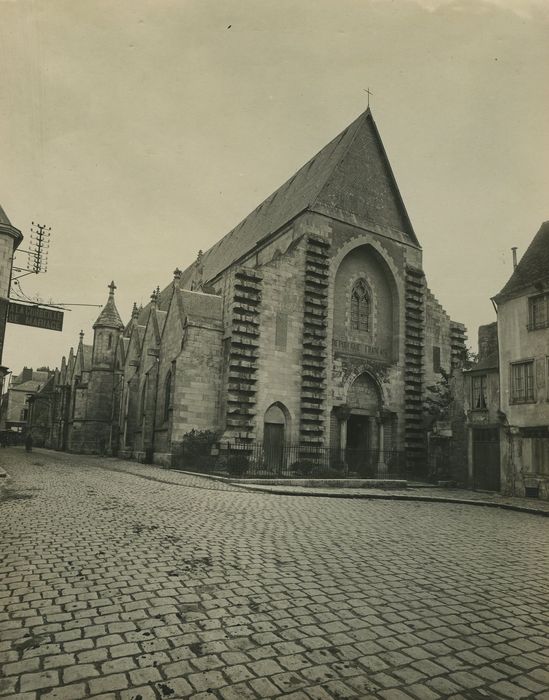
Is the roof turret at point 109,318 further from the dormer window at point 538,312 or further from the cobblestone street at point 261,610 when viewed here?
the cobblestone street at point 261,610

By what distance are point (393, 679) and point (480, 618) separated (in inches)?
65.6

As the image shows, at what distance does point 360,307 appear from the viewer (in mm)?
25750

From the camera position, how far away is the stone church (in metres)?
21.8

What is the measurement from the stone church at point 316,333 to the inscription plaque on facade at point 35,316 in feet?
18.3

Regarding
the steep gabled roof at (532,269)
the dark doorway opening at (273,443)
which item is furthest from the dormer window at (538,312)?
the dark doorway opening at (273,443)

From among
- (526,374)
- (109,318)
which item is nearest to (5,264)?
(526,374)

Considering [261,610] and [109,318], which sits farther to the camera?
[109,318]

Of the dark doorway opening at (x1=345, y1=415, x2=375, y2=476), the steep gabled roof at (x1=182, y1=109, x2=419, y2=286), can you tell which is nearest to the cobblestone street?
the dark doorway opening at (x1=345, y1=415, x2=375, y2=476)

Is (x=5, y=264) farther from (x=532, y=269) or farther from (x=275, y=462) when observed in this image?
(x=532, y=269)

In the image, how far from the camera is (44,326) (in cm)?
2245

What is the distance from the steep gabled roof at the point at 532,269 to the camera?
62.3 ft

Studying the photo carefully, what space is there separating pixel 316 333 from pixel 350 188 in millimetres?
8207

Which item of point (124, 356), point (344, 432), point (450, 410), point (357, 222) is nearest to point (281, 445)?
point (344, 432)

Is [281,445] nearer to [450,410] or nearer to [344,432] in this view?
[344,432]
